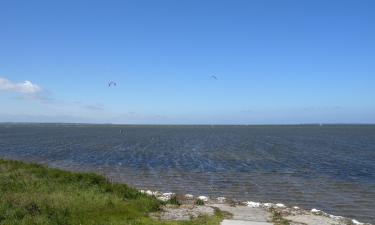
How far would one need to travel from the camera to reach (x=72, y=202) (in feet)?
60.0

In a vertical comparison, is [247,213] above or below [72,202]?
below

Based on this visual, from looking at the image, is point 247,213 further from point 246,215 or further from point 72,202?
point 72,202

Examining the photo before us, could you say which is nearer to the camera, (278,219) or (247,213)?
(278,219)

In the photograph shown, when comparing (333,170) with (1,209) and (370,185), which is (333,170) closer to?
(370,185)

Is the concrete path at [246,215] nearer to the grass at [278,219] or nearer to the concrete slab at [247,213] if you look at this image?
the concrete slab at [247,213]

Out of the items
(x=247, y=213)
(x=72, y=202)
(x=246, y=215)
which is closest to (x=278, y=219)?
(x=246, y=215)

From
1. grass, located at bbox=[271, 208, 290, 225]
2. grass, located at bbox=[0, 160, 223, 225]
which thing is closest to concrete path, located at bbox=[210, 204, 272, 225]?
grass, located at bbox=[271, 208, 290, 225]

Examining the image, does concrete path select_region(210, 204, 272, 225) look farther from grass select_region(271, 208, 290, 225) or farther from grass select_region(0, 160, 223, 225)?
grass select_region(0, 160, 223, 225)

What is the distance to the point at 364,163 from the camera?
5584 cm

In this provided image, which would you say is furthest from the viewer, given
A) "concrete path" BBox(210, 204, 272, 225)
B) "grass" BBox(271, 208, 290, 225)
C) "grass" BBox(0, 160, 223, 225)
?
"grass" BBox(271, 208, 290, 225)

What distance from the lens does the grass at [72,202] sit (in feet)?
52.3

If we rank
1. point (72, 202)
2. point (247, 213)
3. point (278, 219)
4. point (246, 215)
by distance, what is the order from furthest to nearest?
point (247, 213) < point (246, 215) < point (278, 219) < point (72, 202)

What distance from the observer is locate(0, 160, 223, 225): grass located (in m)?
15.9

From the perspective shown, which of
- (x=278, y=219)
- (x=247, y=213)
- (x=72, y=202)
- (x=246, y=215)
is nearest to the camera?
(x=72, y=202)
